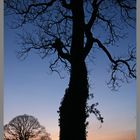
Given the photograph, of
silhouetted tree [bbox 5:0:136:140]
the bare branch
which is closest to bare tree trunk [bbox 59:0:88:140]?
silhouetted tree [bbox 5:0:136:140]

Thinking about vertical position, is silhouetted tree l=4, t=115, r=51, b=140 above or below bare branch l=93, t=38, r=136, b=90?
below

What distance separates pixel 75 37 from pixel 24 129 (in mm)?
572

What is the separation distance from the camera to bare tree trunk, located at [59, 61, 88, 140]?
219 centimetres

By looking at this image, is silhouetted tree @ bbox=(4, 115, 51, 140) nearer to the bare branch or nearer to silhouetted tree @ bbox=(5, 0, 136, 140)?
silhouetted tree @ bbox=(5, 0, 136, 140)

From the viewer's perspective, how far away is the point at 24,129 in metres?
2.21

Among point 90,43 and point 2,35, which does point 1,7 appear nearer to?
point 2,35

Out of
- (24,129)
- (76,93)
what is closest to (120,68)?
(76,93)

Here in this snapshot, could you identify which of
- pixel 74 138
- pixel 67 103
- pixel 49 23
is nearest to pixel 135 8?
pixel 49 23

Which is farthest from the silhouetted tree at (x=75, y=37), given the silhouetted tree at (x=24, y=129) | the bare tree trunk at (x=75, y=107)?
the silhouetted tree at (x=24, y=129)

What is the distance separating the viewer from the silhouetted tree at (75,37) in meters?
2.21

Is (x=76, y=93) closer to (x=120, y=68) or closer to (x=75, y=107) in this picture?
(x=75, y=107)

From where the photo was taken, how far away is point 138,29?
205 cm

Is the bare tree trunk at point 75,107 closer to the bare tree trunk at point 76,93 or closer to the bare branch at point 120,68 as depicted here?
the bare tree trunk at point 76,93

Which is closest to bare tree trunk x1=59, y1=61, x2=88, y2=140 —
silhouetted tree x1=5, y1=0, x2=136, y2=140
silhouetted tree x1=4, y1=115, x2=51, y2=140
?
silhouetted tree x1=5, y1=0, x2=136, y2=140
